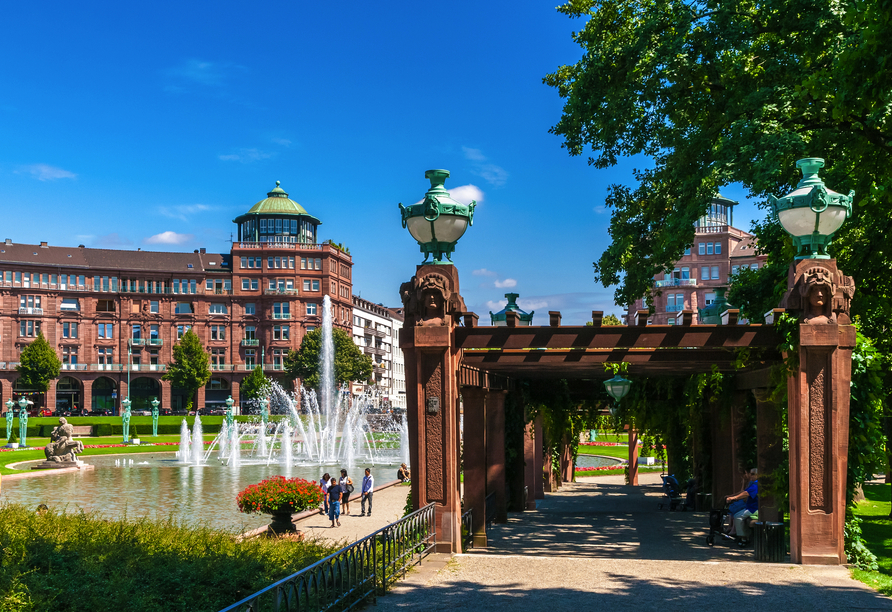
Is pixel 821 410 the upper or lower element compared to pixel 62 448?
upper

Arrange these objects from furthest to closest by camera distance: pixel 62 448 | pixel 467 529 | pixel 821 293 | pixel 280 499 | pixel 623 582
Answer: pixel 62 448
pixel 280 499
pixel 467 529
pixel 821 293
pixel 623 582

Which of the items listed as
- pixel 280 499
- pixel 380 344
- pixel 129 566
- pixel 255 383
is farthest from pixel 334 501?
pixel 380 344

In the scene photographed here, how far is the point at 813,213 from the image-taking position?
11461mm

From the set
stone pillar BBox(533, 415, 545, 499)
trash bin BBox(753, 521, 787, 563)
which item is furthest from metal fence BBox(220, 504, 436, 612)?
stone pillar BBox(533, 415, 545, 499)

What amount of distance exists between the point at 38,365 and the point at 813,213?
95973mm

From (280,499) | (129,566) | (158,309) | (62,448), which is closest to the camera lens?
(129,566)

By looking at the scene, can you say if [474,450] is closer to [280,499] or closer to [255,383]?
[280,499]

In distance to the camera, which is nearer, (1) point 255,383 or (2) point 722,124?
(2) point 722,124

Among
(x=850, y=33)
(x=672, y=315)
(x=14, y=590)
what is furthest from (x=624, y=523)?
(x=672, y=315)

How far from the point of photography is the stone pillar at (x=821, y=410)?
11430 millimetres

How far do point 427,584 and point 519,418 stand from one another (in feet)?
31.7

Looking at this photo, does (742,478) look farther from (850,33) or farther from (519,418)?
(850,33)

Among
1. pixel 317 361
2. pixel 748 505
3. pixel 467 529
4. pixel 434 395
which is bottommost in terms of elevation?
pixel 467 529

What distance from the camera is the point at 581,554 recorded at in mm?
14586
